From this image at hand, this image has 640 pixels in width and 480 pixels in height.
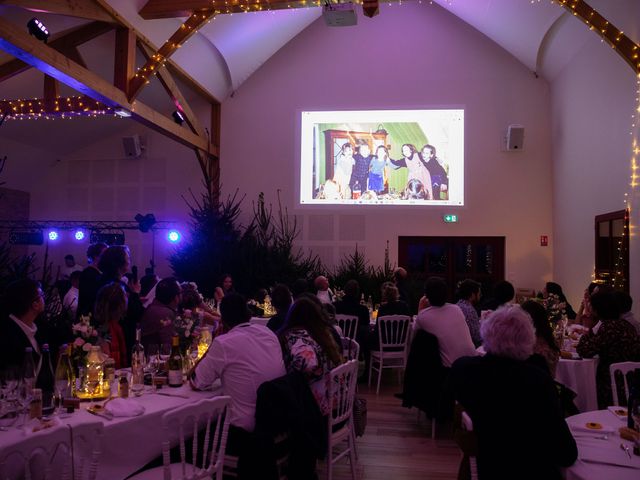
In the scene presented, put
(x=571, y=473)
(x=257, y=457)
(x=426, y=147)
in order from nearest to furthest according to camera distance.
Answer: (x=571, y=473) → (x=257, y=457) → (x=426, y=147)

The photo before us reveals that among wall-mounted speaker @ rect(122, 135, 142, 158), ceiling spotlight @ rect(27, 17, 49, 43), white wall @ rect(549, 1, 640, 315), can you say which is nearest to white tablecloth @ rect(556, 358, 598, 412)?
white wall @ rect(549, 1, 640, 315)

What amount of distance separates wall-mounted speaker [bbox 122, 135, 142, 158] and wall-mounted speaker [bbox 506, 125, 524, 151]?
278 inches

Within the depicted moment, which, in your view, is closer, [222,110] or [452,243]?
[452,243]

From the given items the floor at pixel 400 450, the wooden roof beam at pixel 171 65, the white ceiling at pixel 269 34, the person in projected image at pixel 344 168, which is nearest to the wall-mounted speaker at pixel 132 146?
the white ceiling at pixel 269 34

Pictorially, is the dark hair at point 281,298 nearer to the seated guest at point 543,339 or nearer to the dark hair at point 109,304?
the dark hair at point 109,304

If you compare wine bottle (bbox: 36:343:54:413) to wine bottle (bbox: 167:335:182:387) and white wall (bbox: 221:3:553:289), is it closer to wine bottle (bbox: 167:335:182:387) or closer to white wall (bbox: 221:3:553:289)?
wine bottle (bbox: 167:335:182:387)

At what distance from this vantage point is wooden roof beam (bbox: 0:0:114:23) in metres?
5.16

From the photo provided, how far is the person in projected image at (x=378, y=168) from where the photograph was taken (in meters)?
10.2

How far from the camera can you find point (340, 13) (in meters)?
7.38

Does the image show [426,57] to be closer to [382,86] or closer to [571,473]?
[382,86]

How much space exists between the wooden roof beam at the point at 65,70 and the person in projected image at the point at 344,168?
339cm

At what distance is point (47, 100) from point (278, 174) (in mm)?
4372

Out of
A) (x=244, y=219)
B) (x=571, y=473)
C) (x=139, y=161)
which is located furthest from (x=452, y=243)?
(x=571, y=473)

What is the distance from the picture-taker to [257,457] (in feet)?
9.05
